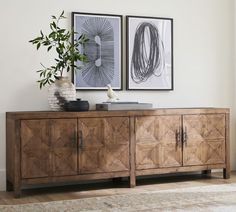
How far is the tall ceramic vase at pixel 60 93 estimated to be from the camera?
4.18 metres

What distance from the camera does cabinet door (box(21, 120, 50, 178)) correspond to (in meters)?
3.90

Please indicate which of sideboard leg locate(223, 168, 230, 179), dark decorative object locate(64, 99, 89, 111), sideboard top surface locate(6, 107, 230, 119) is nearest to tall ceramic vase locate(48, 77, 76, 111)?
dark decorative object locate(64, 99, 89, 111)

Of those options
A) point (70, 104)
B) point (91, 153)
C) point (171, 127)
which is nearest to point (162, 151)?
point (171, 127)

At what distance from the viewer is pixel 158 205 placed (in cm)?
356

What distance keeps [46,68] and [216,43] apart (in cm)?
192

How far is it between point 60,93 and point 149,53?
1121 mm

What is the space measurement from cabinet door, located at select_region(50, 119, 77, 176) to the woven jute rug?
372 millimetres

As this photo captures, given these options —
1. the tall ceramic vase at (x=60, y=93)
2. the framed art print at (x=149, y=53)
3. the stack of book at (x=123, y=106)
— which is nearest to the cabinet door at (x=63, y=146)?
the tall ceramic vase at (x=60, y=93)

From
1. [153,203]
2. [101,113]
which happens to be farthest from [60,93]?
[153,203]

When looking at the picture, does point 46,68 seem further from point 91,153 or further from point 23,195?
point 23,195

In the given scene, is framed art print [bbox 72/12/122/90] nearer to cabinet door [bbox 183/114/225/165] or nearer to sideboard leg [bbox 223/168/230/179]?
cabinet door [bbox 183/114/225/165]

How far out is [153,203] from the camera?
363 centimetres

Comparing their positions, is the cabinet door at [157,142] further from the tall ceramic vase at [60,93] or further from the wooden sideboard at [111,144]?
the tall ceramic vase at [60,93]

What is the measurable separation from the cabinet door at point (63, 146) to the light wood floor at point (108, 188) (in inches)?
8.4
